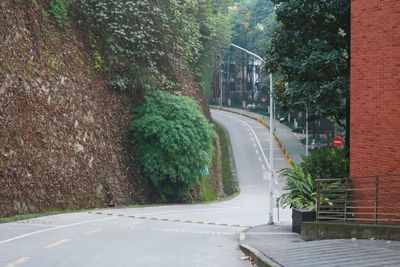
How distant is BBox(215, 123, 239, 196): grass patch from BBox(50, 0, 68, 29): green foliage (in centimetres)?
2584

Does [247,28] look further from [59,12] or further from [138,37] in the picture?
[59,12]

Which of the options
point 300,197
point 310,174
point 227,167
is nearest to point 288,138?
point 227,167

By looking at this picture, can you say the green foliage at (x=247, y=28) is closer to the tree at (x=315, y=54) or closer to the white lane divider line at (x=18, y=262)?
the tree at (x=315, y=54)

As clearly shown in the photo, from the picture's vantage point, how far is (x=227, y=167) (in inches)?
2463

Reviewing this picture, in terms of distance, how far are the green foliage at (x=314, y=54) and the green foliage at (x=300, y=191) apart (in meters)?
2.62

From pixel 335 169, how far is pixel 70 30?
20.0m

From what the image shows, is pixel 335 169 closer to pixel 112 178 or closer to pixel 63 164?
pixel 63 164

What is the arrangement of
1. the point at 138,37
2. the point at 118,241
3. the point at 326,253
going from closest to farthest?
the point at 326,253 → the point at 118,241 → the point at 138,37

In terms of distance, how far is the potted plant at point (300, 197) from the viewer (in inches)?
640

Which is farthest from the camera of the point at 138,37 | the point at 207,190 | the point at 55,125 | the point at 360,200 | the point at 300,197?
the point at 207,190

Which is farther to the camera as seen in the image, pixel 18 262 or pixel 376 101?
pixel 376 101

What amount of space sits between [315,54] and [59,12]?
55.2 feet

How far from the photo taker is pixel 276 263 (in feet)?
33.5

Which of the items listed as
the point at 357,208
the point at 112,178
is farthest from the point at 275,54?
the point at 112,178
